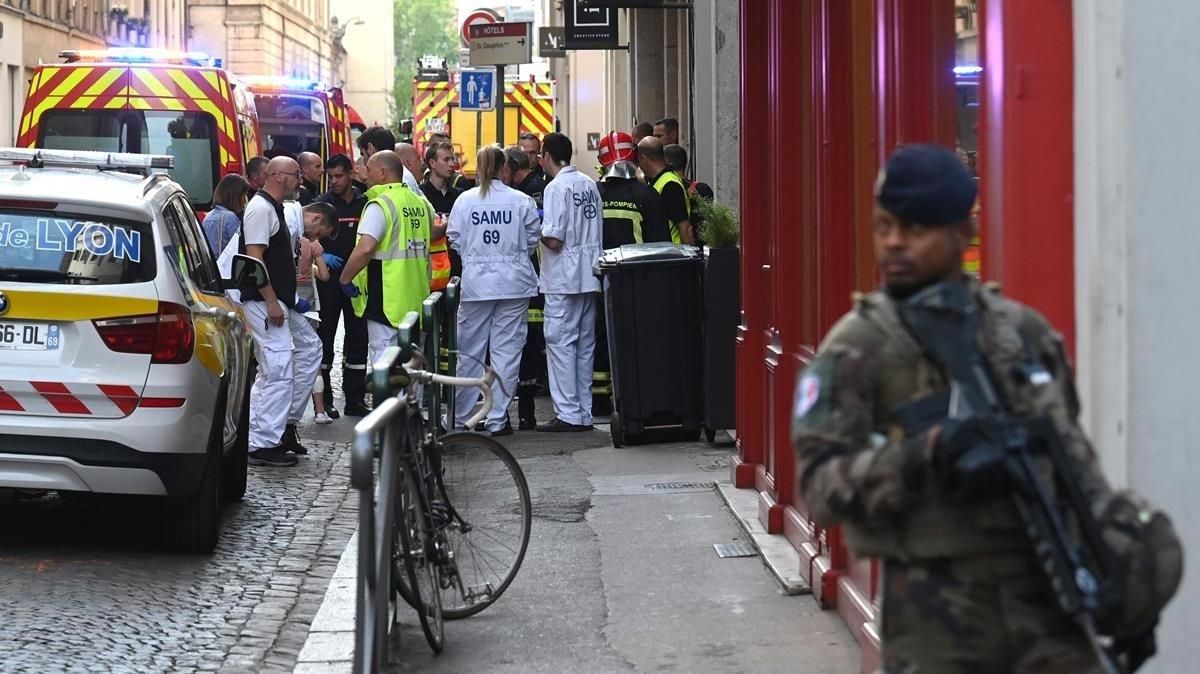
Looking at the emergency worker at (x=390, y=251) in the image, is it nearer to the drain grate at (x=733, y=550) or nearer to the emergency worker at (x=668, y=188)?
the emergency worker at (x=668, y=188)

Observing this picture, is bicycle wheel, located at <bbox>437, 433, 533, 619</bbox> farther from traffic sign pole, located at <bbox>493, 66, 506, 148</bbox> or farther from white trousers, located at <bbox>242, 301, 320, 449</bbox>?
traffic sign pole, located at <bbox>493, 66, 506, 148</bbox>

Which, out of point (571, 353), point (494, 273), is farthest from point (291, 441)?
point (571, 353)

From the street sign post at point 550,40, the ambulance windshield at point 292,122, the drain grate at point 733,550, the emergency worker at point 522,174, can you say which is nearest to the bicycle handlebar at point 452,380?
the drain grate at point 733,550

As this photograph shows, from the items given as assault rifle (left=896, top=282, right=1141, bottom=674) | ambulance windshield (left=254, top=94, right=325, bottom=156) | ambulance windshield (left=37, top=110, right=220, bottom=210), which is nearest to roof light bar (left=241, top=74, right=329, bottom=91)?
ambulance windshield (left=254, top=94, right=325, bottom=156)

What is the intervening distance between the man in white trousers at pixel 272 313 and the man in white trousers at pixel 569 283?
1859 millimetres

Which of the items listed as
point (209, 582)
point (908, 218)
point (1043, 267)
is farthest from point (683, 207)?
point (908, 218)

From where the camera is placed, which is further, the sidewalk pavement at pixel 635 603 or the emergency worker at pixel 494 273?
the emergency worker at pixel 494 273

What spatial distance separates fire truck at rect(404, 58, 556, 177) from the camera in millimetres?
35781

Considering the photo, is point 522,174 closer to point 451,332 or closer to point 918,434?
point 451,332

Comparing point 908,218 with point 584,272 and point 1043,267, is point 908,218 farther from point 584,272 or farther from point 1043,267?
point 584,272

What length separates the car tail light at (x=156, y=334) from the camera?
7.84 metres

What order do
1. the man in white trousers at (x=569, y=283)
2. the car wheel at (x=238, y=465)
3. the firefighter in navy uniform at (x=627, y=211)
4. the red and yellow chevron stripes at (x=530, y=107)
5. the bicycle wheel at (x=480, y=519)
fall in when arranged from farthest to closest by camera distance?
1. the red and yellow chevron stripes at (x=530, y=107)
2. the firefighter in navy uniform at (x=627, y=211)
3. the man in white trousers at (x=569, y=283)
4. the car wheel at (x=238, y=465)
5. the bicycle wheel at (x=480, y=519)

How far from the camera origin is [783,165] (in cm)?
811

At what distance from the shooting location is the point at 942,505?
3203 millimetres
